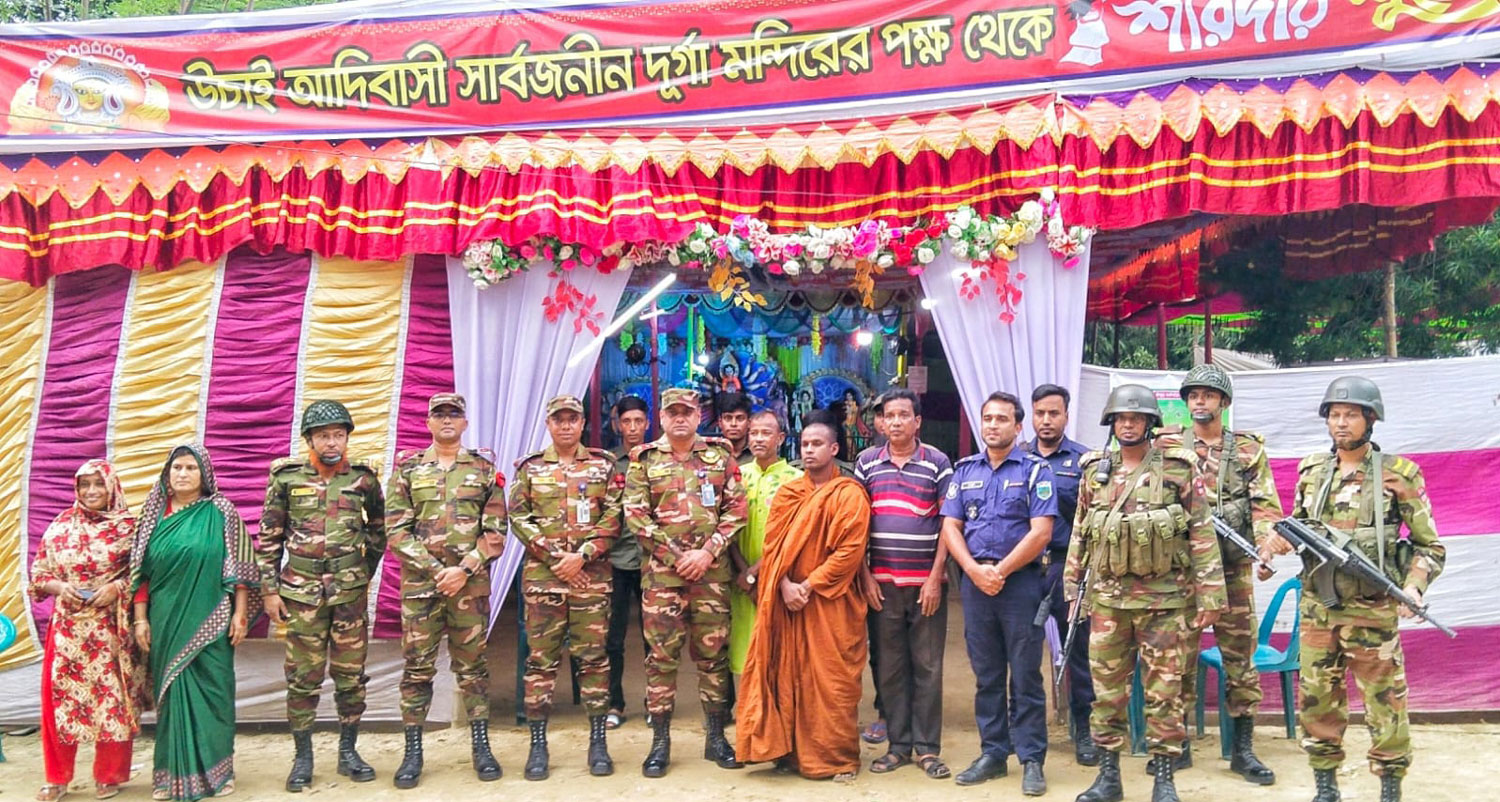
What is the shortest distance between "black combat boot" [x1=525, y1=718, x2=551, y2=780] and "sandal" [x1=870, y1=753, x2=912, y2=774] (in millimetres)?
1497

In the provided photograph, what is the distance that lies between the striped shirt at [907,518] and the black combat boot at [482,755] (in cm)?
196

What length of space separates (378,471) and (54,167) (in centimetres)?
249

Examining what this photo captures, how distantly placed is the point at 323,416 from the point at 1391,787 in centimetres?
474

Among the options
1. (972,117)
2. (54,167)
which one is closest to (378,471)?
(54,167)

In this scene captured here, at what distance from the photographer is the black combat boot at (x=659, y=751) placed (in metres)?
5.23

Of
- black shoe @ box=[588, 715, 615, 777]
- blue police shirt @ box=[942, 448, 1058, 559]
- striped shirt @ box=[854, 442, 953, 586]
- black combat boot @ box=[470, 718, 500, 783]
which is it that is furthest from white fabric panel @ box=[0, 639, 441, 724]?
blue police shirt @ box=[942, 448, 1058, 559]

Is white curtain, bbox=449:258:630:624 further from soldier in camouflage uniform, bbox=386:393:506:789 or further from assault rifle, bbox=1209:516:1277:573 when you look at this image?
assault rifle, bbox=1209:516:1277:573

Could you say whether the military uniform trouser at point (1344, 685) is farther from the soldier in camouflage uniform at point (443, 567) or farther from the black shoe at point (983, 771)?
the soldier in camouflage uniform at point (443, 567)

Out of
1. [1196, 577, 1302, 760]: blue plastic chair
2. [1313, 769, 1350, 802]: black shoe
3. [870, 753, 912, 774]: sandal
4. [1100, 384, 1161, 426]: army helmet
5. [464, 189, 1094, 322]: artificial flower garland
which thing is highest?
[464, 189, 1094, 322]: artificial flower garland

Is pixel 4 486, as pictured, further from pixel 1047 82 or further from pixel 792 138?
pixel 1047 82

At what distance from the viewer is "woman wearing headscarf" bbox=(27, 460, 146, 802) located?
5.17 meters

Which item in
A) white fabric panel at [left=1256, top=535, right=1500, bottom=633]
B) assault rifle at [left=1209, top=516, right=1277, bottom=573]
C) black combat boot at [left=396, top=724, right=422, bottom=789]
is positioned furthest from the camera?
white fabric panel at [left=1256, top=535, right=1500, bottom=633]

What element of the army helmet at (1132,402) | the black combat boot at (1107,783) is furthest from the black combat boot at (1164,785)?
the army helmet at (1132,402)

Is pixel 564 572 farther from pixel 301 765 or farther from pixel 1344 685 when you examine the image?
pixel 1344 685
